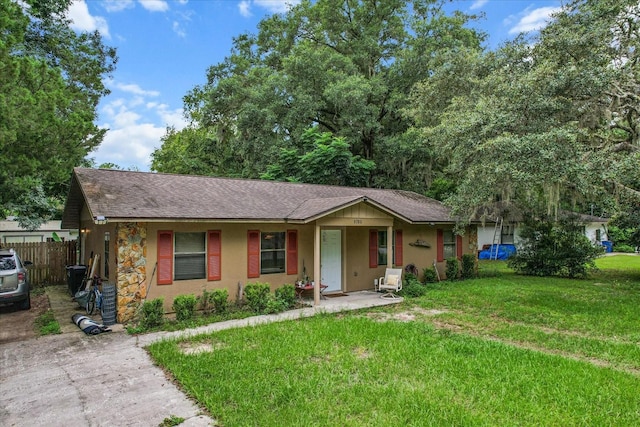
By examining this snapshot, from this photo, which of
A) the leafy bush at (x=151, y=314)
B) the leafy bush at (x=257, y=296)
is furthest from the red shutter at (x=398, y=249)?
the leafy bush at (x=151, y=314)

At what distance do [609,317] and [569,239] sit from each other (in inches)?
312

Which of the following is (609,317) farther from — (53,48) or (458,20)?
(53,48)

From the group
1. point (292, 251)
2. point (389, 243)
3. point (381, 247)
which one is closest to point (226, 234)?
point (292, 251)

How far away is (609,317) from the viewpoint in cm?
834

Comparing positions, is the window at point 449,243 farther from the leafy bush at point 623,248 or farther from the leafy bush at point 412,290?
the leafy bush at point 623,248

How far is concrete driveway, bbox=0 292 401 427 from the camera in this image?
163 inches

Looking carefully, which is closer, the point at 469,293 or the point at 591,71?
the point at 591,71

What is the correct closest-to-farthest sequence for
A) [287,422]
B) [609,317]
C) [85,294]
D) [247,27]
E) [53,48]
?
[287,422] → [609,317] → [85,294] → [53,48] → [247,27]

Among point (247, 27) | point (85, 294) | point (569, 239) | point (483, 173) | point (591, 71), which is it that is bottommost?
point (85, 294)

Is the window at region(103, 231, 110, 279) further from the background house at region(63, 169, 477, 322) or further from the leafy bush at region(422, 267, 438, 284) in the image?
the leafy bush at region(422, 267, 438, 284)

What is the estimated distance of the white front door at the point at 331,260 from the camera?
445 inches

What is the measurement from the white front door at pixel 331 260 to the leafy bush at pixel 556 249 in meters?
8.99

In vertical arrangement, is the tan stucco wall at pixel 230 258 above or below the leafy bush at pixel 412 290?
above

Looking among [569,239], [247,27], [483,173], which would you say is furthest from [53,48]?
[569,239]
